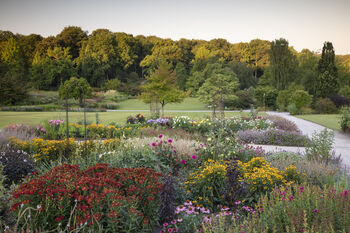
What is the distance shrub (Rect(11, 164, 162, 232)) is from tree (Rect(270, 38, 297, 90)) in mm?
31934

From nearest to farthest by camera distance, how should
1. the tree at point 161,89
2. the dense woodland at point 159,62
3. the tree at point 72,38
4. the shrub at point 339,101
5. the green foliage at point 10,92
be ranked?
1. the tree at point 161,89
2. the green foliage at point 10,92
3. the shrub at point 339,101
4. the dense woodland at point 159,62
5. the tree at point 72,38

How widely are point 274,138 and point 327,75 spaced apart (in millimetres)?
24164

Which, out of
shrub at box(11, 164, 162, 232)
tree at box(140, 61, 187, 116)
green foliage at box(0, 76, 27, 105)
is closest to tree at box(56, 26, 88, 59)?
green foliage at box(0, 76, 27, 105)

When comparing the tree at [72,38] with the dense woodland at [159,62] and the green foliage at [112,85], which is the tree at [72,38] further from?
the green foliage at [112,85]

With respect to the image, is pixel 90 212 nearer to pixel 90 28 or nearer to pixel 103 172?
pixel 103 172

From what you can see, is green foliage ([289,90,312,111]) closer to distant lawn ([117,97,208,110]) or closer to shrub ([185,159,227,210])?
distant lawn ([117,97,208,110])

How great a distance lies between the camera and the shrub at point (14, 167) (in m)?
4.37

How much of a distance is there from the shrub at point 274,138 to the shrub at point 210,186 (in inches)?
196

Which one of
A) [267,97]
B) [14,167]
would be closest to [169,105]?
[267,97]

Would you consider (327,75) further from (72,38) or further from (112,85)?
(72,38)

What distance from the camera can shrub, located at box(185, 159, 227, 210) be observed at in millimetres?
3611

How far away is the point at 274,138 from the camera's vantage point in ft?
29.0

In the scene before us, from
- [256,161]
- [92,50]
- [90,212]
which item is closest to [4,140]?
[90,212]

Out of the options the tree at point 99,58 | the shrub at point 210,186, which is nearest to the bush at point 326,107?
the shrub at point 210,186
